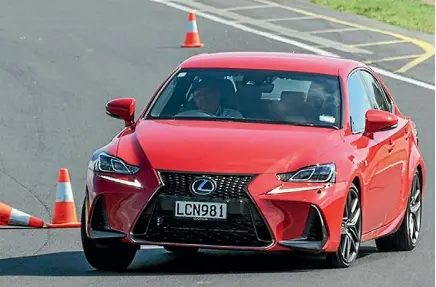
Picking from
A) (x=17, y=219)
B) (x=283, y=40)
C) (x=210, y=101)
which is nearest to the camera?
(x=210, y=101)

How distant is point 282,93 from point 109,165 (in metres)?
1.70

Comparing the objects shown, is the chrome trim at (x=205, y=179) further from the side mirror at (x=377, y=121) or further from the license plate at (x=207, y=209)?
the side mirror at (x=377, y=121)

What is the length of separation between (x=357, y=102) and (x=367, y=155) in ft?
2.64

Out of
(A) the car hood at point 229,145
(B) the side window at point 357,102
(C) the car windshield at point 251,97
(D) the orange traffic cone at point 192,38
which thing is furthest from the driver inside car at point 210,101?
(D) the orange traffic cone at point 192,38

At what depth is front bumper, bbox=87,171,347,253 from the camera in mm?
9492

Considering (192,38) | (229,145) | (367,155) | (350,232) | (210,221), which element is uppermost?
(229,145)

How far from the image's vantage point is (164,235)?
9.64 m

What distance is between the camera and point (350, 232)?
10.2 meters

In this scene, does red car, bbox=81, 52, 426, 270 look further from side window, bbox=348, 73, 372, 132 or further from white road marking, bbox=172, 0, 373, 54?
white road marking, bbox=172, 0, 373, 54

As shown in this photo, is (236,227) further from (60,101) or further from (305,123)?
(60,101)

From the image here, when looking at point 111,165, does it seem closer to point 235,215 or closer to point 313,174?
point 235,215

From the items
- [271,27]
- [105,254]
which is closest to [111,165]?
[105,254]

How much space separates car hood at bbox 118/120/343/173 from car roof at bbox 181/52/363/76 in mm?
855

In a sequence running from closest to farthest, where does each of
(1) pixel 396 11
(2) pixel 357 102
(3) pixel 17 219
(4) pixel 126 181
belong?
(4) pixel 126 181 → (2) pixel 357 102 → (3) pixel 17 219 → (1) pixel 396 11
